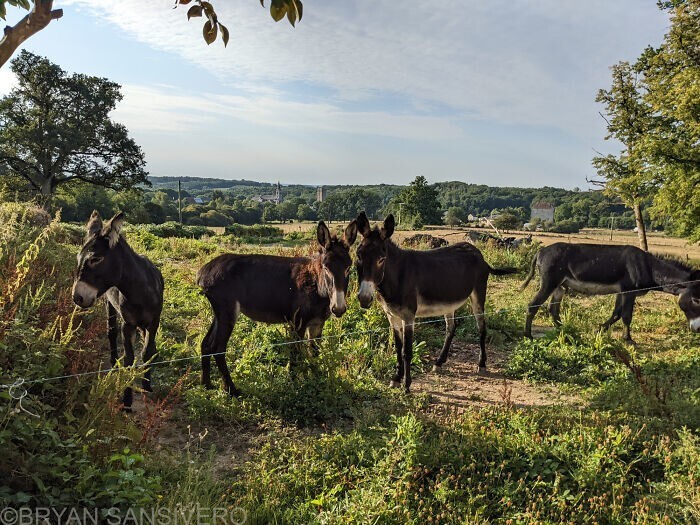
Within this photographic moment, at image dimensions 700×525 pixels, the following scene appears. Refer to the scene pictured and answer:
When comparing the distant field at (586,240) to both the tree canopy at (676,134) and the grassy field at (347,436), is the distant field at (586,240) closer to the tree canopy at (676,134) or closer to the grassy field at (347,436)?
the tree canopy at (676,134)

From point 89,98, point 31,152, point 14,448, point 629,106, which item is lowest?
point 14,448

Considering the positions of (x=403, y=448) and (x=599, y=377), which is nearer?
(x=403, y=448)

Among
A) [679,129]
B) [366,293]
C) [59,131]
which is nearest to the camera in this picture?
[366,293]

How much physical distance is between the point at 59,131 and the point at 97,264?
1544 inches

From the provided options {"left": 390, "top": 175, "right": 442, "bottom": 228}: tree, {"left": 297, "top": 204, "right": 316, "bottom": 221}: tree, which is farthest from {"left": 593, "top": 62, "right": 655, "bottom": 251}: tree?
{"left": 297, "top": 204, "right": 316, "bottom": 221}: tree

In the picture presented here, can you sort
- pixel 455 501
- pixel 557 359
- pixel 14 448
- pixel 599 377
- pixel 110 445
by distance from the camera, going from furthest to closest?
pixel 557 359 < pixel 599 377 < pixel 455 501 < pixel 110 445 < pixel 14 448

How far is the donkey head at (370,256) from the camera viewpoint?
16.5 feet

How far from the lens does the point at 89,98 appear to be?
122ft

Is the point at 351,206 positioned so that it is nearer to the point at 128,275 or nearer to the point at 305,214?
the point at 305,214

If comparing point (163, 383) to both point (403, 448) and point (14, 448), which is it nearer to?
point (14, 448)

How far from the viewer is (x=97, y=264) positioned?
436 centimetres

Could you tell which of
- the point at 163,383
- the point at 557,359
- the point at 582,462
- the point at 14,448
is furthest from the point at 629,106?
the point at 14,448

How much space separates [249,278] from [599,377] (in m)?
5.18

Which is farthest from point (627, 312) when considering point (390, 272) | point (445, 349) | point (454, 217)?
point (454, 217)
